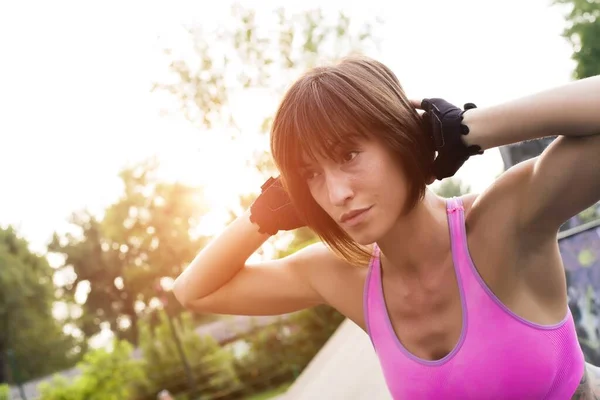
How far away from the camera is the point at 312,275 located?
1744 mm

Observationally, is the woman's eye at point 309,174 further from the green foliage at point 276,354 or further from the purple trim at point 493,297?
the green foliage at point 276,354

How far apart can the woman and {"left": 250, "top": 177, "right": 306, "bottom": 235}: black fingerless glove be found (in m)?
0.12

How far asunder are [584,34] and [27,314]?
29.5 meters

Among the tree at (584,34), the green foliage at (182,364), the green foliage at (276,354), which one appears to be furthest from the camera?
the tree at (584,34)

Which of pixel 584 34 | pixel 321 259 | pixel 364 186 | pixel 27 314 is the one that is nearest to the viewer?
pixel 364 186

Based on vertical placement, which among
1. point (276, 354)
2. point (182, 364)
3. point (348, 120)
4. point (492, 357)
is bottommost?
point (276, 354)

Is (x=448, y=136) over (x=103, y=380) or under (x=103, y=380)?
over

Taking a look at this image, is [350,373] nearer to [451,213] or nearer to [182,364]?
[451,213]

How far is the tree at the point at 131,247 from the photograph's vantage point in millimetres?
28906

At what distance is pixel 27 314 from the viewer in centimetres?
3325

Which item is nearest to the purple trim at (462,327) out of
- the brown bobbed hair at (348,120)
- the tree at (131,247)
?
the brown bobbed hair at (348,120)

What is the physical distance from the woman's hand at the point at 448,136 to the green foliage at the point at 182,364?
1426 centimetres

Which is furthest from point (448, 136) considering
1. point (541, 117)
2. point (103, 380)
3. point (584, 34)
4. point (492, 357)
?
point (584, 34)

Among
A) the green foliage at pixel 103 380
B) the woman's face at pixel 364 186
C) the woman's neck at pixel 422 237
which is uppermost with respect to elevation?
the woman's face at pixel 364 186
